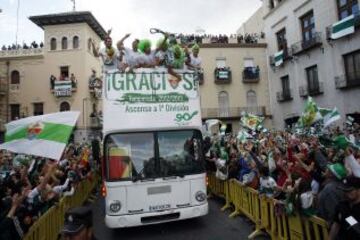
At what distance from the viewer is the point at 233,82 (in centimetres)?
3372

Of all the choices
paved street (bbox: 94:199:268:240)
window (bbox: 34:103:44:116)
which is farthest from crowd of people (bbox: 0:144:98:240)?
window (bbox: 34:103:44:116)

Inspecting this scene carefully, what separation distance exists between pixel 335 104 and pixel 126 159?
18750 millimetres

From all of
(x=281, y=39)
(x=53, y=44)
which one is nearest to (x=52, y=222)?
(x=281, y=39)

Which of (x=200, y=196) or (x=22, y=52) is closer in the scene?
(x=200, y=196)

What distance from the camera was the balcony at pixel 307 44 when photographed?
78.5ft

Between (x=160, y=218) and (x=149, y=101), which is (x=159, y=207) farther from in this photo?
(x=149, y=101)

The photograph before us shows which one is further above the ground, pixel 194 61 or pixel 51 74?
pixel 51 74

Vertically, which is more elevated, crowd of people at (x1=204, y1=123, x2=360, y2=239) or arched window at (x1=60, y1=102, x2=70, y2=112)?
arched window at (x1=60, y1=102, x2=70, y2=112)

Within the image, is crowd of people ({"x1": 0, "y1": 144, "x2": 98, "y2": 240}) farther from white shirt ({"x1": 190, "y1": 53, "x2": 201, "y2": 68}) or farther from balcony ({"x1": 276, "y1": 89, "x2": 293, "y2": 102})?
balcony ({"x1": 276, "y1": 89, "x2": 293, "y2": 102})

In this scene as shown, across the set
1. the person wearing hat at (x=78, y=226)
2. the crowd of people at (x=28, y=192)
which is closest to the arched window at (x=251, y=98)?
the crowd of people at (x=28, y=192)

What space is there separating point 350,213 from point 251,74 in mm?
30456

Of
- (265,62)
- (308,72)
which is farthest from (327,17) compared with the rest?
(265,62)

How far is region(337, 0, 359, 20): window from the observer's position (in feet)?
68.6

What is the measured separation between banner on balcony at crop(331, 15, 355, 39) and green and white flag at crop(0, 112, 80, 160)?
19.4 m
